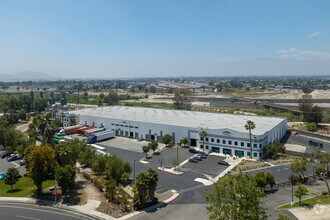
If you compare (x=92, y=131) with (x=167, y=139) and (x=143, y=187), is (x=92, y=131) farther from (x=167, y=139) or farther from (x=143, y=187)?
(x=143, y=187)

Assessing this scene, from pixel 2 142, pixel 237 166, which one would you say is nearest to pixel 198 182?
pixel 237 166

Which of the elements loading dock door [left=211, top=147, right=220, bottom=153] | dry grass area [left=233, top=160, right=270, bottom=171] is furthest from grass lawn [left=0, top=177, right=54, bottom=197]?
loading dock door [left=211, top=147, right=220, bottom=153]

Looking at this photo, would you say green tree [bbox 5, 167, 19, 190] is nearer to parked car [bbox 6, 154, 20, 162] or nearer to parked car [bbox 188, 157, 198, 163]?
parked car [bbox 6, 154, 20, 162]

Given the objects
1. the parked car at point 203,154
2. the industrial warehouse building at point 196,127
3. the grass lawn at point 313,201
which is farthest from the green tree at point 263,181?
the parked car at point 203,154

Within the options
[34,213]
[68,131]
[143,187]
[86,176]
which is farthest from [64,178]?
[68,131]

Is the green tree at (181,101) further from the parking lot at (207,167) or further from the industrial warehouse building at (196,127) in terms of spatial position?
the parking lot at (207,167)

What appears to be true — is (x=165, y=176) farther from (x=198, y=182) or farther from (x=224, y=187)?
(x=224, y=187)
